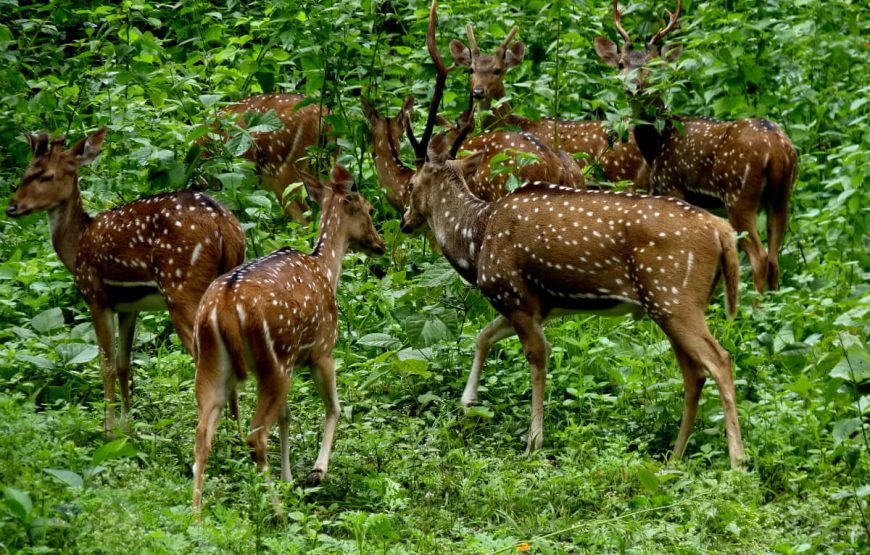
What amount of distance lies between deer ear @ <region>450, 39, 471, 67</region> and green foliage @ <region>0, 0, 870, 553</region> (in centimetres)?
29

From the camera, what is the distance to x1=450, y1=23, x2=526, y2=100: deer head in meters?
11.7

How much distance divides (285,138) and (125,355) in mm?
4160

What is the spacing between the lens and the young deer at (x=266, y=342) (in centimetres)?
632

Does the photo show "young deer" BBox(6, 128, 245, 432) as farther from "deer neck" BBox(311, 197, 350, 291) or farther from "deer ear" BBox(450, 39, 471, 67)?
"deer ear" BBox(450, 39, 471, 67)

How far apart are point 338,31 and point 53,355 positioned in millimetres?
3333

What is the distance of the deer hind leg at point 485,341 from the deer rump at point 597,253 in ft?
0.85

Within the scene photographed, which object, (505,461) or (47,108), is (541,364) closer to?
(505,461)

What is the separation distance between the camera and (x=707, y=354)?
23.9 ft

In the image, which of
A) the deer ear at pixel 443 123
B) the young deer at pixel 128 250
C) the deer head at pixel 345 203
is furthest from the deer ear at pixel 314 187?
the deer ear at pixel 443 123

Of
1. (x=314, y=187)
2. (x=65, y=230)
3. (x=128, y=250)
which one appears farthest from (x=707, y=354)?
(x=65, y=230)

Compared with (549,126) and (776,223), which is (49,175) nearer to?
(549,126)

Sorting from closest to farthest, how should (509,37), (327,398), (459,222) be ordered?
(327,398) → (459,222) → (509,37)

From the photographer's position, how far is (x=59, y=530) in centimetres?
524

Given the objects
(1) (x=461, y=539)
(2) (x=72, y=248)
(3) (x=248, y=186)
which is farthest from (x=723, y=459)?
(2) (x=72, y=248)
